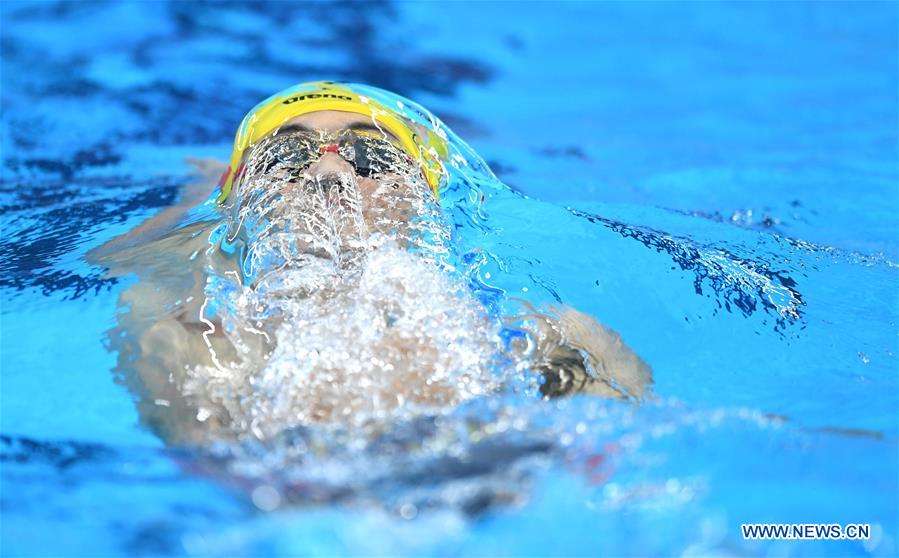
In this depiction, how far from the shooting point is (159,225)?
304 cm

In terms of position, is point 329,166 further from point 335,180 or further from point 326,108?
point 326,108

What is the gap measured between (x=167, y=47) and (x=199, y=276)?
3597 mm

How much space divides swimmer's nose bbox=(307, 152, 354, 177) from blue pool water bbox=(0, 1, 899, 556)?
0.52 meters

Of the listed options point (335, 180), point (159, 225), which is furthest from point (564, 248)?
point (159, 225)

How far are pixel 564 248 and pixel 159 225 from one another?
4.75ft

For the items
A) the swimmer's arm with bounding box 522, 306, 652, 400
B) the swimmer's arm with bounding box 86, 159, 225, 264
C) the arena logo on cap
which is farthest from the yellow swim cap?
the swimmer's arm with bounding box 522, 306, 652, 400

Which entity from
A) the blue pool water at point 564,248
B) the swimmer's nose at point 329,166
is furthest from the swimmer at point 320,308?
the blue pool water at point 564,248

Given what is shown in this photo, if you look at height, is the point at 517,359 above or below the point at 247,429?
above

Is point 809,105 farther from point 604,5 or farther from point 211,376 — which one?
point 211,376

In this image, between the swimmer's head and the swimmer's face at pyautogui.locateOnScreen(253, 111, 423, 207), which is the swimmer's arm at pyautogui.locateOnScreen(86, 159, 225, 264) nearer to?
the swimmer's head

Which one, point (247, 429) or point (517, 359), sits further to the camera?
point (517, 359)

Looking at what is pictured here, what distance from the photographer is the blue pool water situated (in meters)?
1.68

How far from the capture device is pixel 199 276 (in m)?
2.35

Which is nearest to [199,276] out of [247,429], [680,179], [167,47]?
[247,429]
